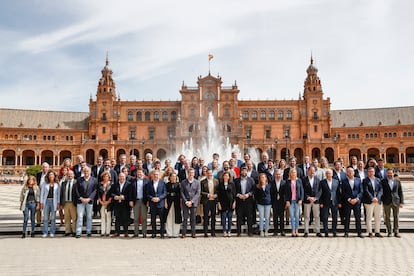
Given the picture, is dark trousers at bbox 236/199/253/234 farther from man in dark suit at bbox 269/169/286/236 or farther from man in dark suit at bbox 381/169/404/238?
man in dark suit at bbox 381/169/404/238

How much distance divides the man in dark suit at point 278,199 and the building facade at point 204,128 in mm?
55521

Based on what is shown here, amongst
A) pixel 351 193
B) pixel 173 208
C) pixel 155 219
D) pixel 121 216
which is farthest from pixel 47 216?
pixel 351 193

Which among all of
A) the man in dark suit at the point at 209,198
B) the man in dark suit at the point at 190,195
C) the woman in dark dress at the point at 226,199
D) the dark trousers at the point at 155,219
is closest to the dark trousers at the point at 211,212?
the man in dark suit at the point at 209,198

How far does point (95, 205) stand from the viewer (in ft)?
43.8

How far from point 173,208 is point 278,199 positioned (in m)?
3.22

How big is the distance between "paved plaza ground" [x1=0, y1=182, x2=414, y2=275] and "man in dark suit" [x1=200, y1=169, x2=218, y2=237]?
1.64 feet

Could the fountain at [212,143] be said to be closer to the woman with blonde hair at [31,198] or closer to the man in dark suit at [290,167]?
the man in dark suit at [290,167]

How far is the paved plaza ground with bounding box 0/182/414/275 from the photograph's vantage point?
25.0 ft

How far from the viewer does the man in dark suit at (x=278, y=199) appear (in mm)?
11766

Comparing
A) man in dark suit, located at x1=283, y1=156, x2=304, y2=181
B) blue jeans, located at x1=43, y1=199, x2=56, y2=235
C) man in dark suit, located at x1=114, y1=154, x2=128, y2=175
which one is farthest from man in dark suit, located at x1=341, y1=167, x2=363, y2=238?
blue jeans, located at x1=43, y1=199, x2=56, y2=235

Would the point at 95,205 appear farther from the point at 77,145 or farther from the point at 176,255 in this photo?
the point at 77,145

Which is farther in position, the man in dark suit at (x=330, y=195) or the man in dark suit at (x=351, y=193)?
the man in dark suit at (x=330, y=195)

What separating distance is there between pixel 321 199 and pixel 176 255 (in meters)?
5.21

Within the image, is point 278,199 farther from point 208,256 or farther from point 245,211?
point 208,256
